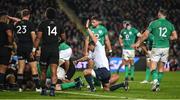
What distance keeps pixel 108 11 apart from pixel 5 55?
2686 cm

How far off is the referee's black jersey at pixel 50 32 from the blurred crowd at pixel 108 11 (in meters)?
24.8

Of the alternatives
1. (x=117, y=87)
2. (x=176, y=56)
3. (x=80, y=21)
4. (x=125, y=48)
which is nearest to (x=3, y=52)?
(x=117, y=87)

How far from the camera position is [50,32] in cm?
1502

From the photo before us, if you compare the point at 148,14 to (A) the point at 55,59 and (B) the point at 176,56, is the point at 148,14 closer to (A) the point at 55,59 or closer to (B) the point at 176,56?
(B) the point at 176,56


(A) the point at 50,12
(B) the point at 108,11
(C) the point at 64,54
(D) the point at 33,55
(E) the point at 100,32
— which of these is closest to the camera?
(A) the point at 50,12

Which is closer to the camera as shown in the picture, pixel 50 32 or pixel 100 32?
pixel 50 32

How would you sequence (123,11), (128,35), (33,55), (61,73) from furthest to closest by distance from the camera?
1. (123,11)
2. (128,35)
3. (61,73)
4. (33,55)

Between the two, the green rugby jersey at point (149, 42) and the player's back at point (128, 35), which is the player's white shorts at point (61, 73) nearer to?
the green rugby jersey at point (149, 42)

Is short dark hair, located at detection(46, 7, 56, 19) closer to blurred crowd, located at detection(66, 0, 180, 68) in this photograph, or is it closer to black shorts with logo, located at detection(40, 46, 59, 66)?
black shorts with logo, located at detection(40, 46, 59, 66)

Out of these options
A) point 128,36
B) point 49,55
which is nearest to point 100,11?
point 128,36

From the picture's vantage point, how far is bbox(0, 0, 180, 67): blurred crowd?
4128 centimetres

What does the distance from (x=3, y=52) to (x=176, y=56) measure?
75.7 feet

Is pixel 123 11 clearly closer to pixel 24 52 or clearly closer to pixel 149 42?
pixel 149 42

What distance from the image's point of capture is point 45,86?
1530 centimetres
